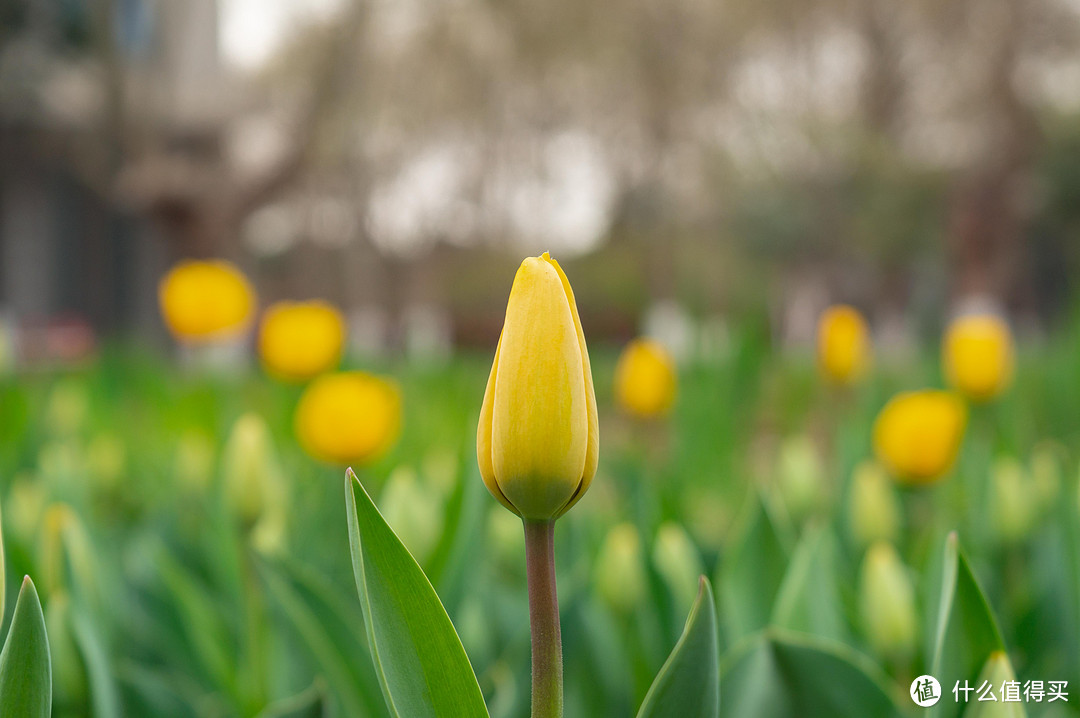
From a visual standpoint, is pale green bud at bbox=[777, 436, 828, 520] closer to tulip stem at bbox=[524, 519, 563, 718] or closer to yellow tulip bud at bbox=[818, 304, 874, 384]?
yellow tulip bud at bbox=[818, 304, 874, 384]

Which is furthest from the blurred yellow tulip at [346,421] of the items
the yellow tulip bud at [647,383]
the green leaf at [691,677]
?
the green leaf at [691,677]

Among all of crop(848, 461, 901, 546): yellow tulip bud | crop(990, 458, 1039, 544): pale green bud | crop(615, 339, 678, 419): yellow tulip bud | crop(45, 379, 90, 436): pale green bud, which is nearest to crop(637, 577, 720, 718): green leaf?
crop(848, 461, 901, 546): yellow tulip bud

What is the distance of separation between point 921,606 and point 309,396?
0.92m

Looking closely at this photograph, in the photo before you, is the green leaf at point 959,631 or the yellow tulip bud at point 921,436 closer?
the green leaf at point 959,631

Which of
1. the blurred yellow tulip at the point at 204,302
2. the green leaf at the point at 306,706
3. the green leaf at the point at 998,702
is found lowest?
the green leaf at the point at 998,702

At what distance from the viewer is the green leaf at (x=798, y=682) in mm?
620

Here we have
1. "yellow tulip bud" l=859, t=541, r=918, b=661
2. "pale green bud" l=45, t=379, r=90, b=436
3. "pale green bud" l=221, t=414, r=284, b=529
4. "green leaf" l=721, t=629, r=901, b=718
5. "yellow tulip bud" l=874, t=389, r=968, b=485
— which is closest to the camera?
"green leaf" l=721, t=629, r=901, b=718

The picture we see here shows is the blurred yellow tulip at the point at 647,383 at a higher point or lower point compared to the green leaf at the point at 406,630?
higher

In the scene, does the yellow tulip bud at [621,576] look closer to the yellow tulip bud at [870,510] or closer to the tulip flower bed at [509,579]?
the tulip flower bed at [509,579]

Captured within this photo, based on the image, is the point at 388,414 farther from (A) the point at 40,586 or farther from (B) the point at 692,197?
(B) the point at 692,197

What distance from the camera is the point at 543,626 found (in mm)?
412

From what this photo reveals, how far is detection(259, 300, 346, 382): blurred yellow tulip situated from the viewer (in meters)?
2.02

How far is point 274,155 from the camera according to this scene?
279 inches

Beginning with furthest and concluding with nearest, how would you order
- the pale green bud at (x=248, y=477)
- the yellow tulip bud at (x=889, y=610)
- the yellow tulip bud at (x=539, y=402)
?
1. the pale green bud at (x=248, y=477)
2. the yellow tulip bud at (x=889, y=610)
3. the yellow tulip bud at (x=539, y=402)
